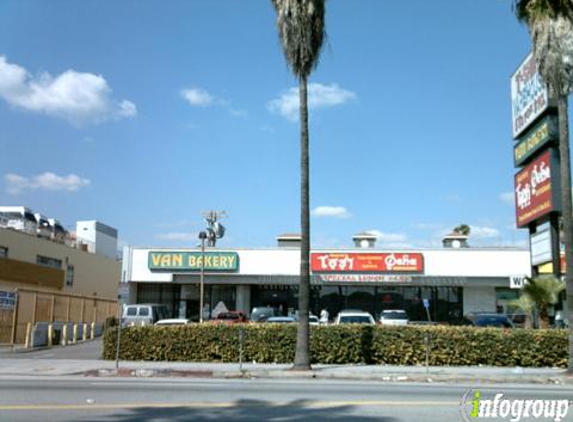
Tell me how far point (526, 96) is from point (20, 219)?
37870mm

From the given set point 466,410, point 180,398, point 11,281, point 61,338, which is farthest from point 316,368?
point 11,281

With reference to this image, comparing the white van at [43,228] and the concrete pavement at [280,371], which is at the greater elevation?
the white van at [43,228]

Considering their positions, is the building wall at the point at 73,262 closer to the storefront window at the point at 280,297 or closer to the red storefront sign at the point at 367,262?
the storefront window at the point at 280,297

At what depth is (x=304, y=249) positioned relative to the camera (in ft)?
65.4

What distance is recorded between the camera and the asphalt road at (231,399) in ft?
34.2

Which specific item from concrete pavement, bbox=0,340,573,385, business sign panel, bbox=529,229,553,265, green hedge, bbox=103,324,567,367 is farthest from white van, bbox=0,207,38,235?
business sign panel, bbox=529,229,553,265

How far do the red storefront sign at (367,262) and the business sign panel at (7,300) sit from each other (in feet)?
56.7

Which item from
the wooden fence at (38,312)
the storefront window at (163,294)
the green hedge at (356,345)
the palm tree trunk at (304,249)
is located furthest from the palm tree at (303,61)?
the storefront window at (163,294)

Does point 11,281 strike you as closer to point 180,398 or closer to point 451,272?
point 451,272

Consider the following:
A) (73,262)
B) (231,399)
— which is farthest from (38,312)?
(231,399)

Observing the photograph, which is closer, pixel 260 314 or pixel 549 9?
pixel 549 9

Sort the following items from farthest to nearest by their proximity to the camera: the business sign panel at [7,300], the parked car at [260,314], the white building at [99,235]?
1. the white building at [99,235]
2. the parked car at [260,314]
3. the business sign panel at [7,300]

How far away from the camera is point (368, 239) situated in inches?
1743

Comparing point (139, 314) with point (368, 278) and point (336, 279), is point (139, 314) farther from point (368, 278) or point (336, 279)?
point (368, 278)
